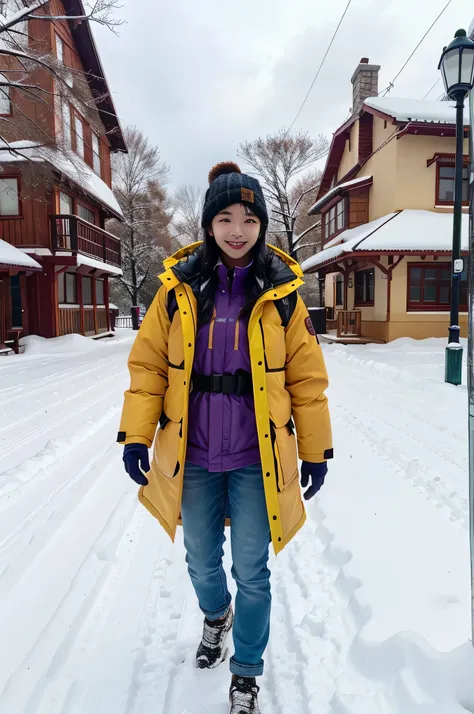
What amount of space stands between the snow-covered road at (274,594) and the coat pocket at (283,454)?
3.07ft

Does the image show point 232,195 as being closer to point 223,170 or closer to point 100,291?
point 223,170

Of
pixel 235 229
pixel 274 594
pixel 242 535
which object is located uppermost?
pixel 235 229

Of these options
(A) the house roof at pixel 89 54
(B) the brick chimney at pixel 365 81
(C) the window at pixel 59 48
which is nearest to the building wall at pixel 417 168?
(B) the brick chimney at pixel 365 81

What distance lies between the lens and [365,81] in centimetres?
1947

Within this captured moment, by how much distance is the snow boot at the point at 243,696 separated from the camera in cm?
173

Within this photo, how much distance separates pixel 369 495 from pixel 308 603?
4.70 feet

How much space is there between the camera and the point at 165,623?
7.56 ft

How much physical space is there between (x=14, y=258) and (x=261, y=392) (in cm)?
1419

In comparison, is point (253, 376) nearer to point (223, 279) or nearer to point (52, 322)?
point (223, 279)

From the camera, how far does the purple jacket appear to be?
1717 mm

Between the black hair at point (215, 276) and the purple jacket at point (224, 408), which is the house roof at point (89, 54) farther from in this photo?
the purple jacket at point (224, 408)

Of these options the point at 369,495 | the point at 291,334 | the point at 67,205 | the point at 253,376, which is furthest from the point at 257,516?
the point at 67,205

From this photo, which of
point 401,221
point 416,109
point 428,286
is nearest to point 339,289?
point 428,286

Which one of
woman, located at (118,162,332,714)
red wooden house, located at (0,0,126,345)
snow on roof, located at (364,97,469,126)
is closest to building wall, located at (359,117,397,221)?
snow on roof, located at (364,97,469,126)
